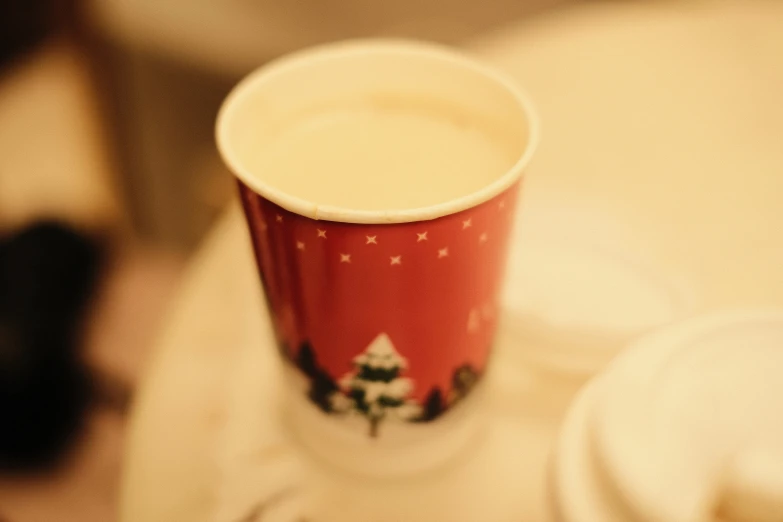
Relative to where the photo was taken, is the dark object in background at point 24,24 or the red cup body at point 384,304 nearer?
the red cup body at point 384,304

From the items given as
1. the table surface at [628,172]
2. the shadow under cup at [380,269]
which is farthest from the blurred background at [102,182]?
the shadow under cup at [380,269]

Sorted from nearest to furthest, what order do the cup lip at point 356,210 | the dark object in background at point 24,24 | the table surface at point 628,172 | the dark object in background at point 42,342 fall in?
the cup lip at point 356,210
the table surface at point 628,172
the dark object in background at point 42,342
the dark object in background at point 24,24

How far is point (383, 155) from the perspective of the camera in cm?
37

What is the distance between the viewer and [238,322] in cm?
44

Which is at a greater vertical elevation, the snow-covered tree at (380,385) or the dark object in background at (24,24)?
the snow-covered tree at (380,385)

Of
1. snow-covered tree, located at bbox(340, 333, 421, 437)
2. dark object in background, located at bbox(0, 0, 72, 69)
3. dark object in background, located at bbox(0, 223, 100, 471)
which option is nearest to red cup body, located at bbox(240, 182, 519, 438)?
snow-covered tree, located at bbox(340, 333, 421, 437)

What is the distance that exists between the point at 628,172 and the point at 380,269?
1.05 feet

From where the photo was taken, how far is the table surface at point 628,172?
14.8 inches

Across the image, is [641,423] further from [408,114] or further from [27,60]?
[27,60]

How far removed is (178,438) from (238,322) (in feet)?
0.29

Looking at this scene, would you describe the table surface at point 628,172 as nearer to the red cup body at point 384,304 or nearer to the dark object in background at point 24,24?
the red cup body at point 384,304

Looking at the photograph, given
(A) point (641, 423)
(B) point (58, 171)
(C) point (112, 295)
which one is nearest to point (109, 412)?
(C) point (112, 295)

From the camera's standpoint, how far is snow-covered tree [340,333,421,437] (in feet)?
1.03

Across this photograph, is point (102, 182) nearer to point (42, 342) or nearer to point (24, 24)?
point (24, 24)
